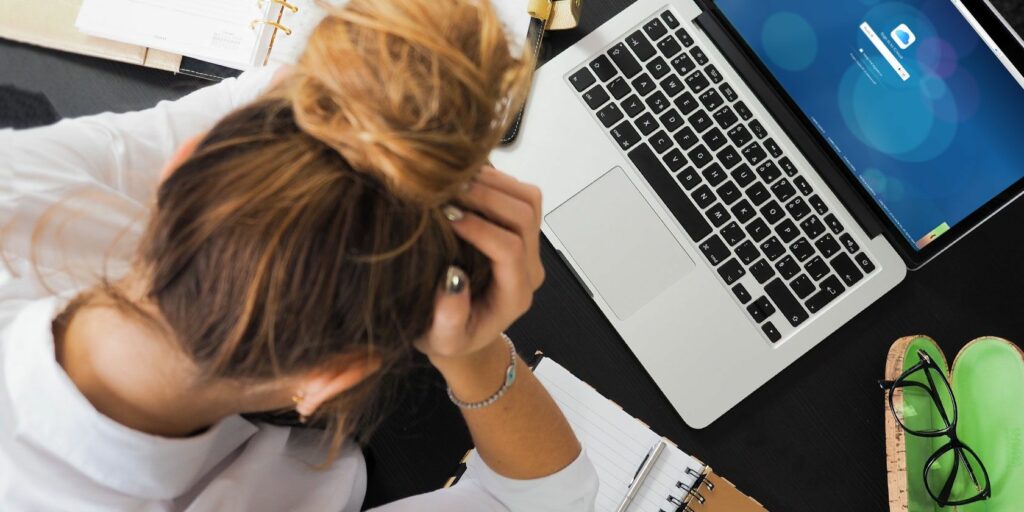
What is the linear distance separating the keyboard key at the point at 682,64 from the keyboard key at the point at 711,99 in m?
0.03

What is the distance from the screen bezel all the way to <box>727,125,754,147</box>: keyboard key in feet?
0.15

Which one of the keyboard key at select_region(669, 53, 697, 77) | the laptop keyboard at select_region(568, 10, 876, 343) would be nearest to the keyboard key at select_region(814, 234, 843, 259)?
the laptop keyboard at select_region(568, 10, 876, 343)

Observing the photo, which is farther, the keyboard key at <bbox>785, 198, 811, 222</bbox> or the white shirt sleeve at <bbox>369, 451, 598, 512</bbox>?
the keyboard key at <bbox>785, 198, 811, 222</bbox>

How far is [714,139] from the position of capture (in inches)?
29.7

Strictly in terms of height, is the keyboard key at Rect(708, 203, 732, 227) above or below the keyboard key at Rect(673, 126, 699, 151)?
below

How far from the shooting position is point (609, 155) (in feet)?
2.48

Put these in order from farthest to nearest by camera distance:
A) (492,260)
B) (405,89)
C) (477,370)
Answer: (477,370)
(492,260)
(405,89)

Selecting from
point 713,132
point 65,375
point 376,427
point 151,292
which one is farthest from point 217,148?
point 713,132

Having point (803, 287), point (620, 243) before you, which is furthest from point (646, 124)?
point (803, 287)

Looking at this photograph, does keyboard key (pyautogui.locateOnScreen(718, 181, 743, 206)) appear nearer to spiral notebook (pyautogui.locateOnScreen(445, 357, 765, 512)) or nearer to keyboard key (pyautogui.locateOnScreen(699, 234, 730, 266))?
keyboard key (pyautogui.locateOnScreen(699, 234, 730, 266))

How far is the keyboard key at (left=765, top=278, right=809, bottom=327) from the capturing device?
2.38 feet

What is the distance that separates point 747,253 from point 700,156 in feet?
0.36

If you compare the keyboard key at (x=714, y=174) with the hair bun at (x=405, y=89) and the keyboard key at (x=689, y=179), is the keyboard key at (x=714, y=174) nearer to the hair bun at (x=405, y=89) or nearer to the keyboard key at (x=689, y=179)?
the keyboard key at (x=689, y=179)

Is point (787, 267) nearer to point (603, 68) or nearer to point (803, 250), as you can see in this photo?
point (803, 250)
